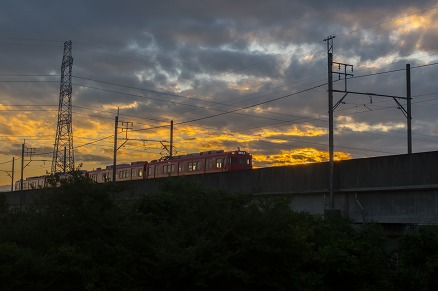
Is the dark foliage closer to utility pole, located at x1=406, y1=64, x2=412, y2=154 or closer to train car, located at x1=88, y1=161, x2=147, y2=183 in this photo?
utility pole, located at x1=406, y1=64, x2=412, y2=154

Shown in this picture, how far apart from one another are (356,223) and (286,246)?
11346 mm

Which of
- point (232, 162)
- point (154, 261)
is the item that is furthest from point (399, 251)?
point (232, 162)

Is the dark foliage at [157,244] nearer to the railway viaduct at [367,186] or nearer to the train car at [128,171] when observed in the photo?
the railway viaduct at [367,186]

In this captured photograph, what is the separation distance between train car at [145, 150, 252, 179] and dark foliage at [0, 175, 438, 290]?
31168 mm

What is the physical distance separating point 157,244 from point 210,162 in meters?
36.0

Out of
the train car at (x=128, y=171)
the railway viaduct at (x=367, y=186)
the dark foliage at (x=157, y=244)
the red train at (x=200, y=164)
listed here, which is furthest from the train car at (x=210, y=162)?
the dark foliage at (x=157, y=244)

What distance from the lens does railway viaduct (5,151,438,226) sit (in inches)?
951

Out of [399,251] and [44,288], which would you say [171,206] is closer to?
[44,288]

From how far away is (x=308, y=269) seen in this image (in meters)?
19.7

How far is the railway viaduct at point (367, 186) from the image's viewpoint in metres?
24.1

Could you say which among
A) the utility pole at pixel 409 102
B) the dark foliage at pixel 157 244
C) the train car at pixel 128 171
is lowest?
the dark foliage at pixel 157 244

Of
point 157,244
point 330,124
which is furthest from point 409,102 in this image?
point 157,244

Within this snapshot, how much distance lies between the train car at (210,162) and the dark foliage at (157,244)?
31.2 m

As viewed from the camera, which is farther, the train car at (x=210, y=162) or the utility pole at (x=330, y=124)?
the train car at (x=210, y=162)
